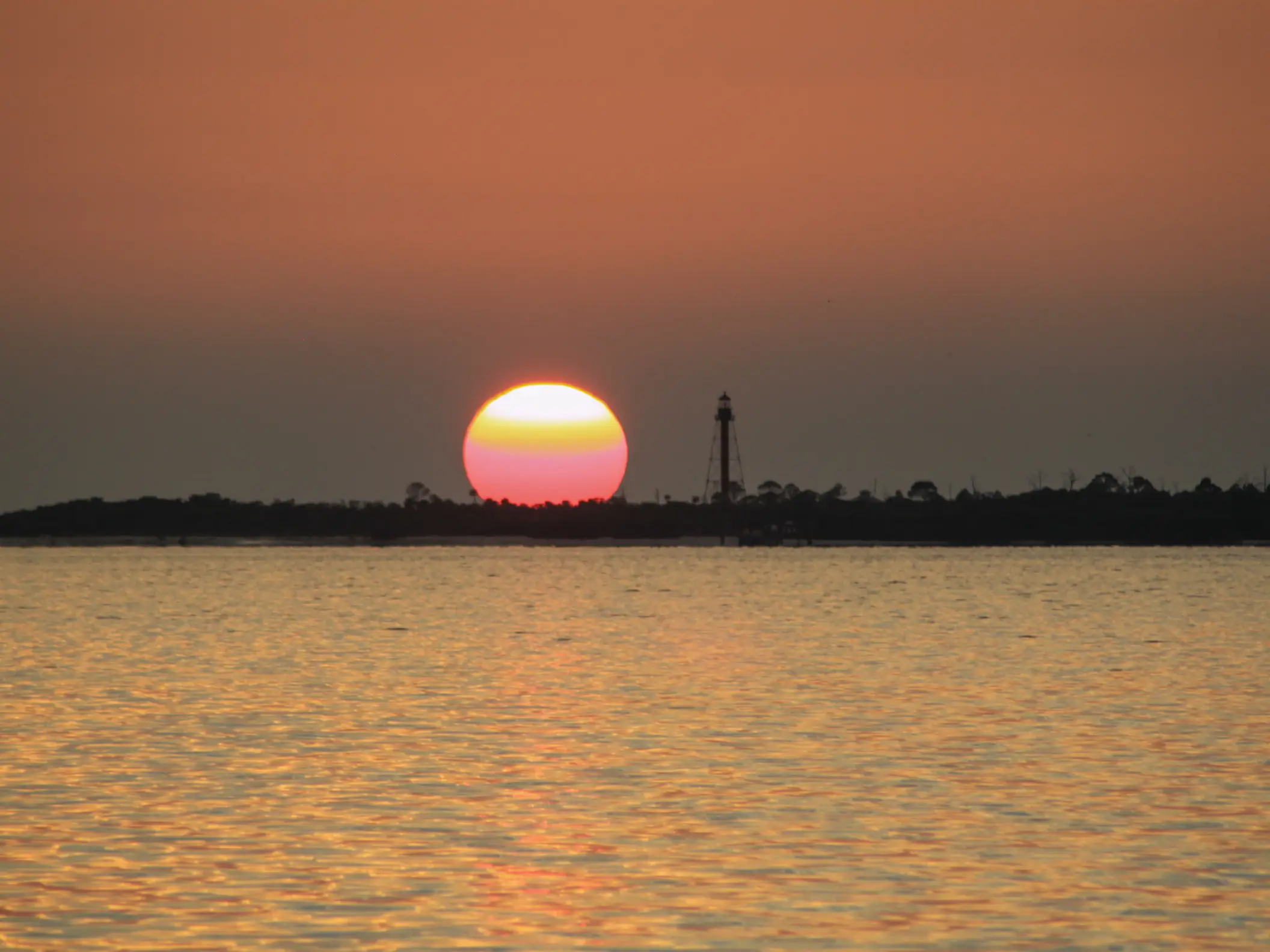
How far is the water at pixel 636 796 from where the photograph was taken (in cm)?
2008

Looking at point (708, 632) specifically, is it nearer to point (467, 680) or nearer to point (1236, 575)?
point (467, 680)

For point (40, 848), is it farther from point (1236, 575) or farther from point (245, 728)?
point (1236, 575)

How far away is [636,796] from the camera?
94.9 feet

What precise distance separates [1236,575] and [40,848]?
506ft

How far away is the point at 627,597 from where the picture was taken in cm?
12312

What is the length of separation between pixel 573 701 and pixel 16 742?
1293 cm

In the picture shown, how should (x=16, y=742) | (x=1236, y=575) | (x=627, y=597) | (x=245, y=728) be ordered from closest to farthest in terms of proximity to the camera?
1. (x=16, y=742)
2. (x=245, y=728)
3. (x=627, y=597)
4. (x=1236, y=575)

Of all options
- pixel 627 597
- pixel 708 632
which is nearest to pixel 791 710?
pixel 708 632

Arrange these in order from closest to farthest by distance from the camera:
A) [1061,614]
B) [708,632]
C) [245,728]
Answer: [245,728] → [708,632] → [1061,614]

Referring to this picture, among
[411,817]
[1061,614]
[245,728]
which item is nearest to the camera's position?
[411,817]

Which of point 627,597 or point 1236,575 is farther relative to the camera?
point 1236,575

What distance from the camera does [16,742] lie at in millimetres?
36031

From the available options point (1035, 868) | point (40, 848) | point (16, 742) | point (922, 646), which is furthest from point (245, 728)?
point (922, 646)

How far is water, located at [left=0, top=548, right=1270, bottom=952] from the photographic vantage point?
20078 millimetres
